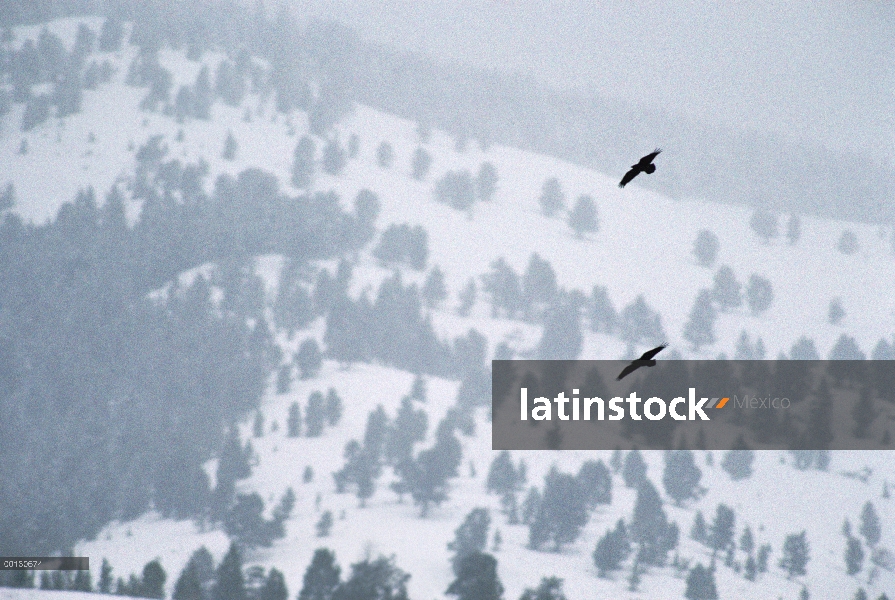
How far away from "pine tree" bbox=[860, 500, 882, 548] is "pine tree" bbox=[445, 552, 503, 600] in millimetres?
55997

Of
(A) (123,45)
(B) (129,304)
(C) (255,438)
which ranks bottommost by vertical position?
(C) (255,438)

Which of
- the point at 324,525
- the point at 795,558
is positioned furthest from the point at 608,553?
the point at 324,525

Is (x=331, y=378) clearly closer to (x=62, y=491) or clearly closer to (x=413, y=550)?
(x=62, y=491)

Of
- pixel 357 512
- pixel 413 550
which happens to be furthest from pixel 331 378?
pixel 413 550

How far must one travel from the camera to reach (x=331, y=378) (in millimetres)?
95750

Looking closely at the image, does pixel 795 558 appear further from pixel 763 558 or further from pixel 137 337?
pixel 137 337

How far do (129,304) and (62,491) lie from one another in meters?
39.6

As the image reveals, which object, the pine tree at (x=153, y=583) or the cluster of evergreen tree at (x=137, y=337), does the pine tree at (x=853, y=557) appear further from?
the pine tree at (x=153, y=583)

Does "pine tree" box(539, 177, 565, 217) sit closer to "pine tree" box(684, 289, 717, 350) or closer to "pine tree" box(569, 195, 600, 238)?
"pine tree" box(569, 195, 600, 238)

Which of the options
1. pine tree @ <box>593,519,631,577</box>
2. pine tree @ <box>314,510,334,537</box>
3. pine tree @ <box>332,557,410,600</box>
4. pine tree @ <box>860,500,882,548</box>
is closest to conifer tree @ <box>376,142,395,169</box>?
pine tree @ <box>314,510,334,537</box>

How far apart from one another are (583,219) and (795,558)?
109m

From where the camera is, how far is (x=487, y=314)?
418ft

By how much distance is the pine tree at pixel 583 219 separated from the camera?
17125cm

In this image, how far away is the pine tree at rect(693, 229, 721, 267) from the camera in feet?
549
